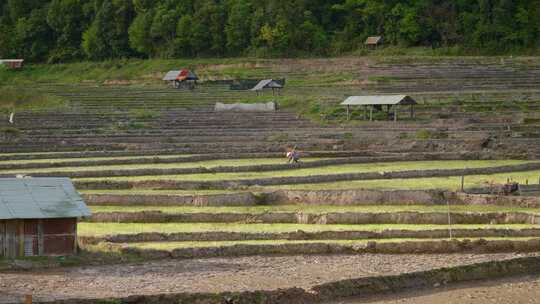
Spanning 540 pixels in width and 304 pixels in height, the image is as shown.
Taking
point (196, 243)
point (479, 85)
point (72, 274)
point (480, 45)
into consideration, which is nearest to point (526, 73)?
point (479, 85)

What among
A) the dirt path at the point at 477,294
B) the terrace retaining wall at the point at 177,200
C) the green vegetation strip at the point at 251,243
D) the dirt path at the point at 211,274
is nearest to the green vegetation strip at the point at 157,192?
the terrace retaining wall at the point at 177,200

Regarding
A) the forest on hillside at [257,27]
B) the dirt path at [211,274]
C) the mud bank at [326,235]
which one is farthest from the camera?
the forest on hillside at [257,27]

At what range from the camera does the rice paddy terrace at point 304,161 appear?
89.5 ft

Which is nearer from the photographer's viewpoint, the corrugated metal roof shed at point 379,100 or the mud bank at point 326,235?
the mud bank at point 326,235

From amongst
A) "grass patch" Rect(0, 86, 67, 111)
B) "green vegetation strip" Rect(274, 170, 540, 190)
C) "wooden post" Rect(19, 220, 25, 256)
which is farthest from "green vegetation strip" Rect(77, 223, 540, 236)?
"grass patch" Rect(0, 86, 67, 111)

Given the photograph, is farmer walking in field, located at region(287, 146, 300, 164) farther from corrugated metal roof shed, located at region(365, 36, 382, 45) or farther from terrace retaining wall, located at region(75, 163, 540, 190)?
corrugated metal roof shed, located at region(365, 36, 382, 45)

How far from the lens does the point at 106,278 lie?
898 inches

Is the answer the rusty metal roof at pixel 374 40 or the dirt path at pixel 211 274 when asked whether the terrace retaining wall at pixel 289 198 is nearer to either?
the dirt path at pixel 211 274

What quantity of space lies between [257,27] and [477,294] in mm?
55976

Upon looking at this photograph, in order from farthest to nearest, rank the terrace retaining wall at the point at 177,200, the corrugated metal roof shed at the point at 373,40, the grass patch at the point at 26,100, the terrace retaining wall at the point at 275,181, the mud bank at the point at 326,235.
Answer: the corrugated metal roof shed at the point at 373,40 → the grass patch at the point at 26,100 → the terrace retaining wall at the point at 275,181 → the terrace retaining wall at the point at 177,200 → the mud bank at the point at 326,235

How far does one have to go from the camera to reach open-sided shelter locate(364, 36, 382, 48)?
2967 inches

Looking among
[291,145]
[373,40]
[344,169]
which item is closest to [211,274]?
[344,169]

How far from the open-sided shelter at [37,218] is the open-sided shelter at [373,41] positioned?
51.8 meters

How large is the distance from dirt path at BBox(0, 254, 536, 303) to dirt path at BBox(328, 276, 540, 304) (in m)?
1.01
